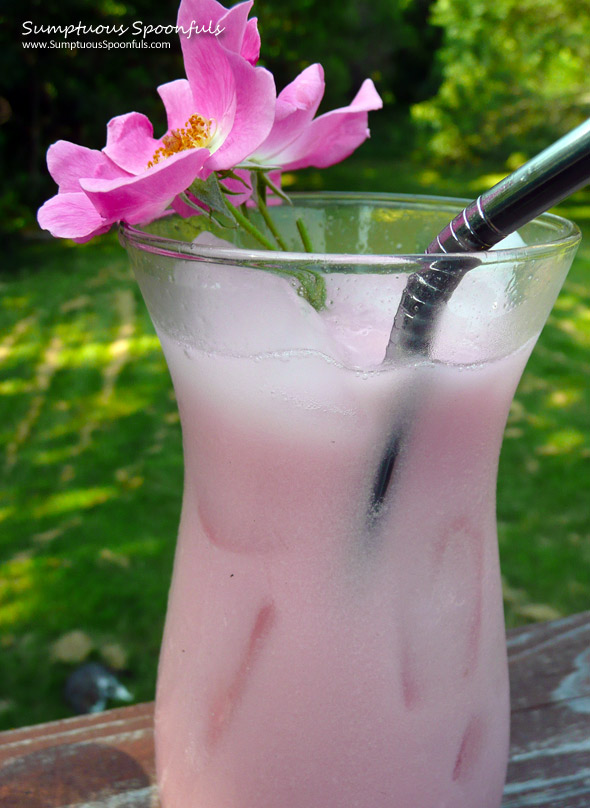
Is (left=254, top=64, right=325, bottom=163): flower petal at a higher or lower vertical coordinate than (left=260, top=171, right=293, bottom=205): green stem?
higher

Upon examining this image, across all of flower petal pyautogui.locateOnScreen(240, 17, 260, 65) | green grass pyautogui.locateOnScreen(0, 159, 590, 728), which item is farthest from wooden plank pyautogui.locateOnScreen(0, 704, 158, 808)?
green grass pyautogui.locateOnScreen(0, 159, 590, 728)

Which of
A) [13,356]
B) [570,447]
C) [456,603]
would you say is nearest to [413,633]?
[456,603]

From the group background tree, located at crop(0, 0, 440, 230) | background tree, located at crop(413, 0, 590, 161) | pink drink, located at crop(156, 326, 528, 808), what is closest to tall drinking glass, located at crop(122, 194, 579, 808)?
pink drink, located at crop(156, 326, 528, 808)

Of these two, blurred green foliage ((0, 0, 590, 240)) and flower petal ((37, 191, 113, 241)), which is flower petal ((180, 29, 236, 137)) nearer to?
flower petal ((37, 191, 113, 241))

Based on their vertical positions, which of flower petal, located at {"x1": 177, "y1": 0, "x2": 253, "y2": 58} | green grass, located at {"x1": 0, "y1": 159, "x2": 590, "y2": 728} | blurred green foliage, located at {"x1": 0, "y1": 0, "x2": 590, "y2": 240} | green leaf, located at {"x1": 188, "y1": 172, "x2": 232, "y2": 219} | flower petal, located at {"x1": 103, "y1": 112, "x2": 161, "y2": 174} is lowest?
green grass, located at {"x1": 0, "y1": 159, "x2": 590, "y2": 728}

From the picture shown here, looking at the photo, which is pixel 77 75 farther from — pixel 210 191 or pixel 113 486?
pixel 210 191

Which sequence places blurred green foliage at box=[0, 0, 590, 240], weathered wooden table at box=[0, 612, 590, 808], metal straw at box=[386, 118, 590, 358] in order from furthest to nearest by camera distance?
→ blurred green foliage at box=[0, 0, 590, 240] < weathered wooden table at box=[0, 612, 590, 808] < metal straw at box=[386, 118, 590, 358]

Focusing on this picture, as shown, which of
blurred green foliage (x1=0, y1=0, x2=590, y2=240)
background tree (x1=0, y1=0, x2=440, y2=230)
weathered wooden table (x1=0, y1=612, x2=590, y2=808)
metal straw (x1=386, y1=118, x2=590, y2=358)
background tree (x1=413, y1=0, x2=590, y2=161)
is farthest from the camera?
background tree (x1=413, y1=0, x2=590, y2=161)

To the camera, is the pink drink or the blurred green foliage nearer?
the pink drink
